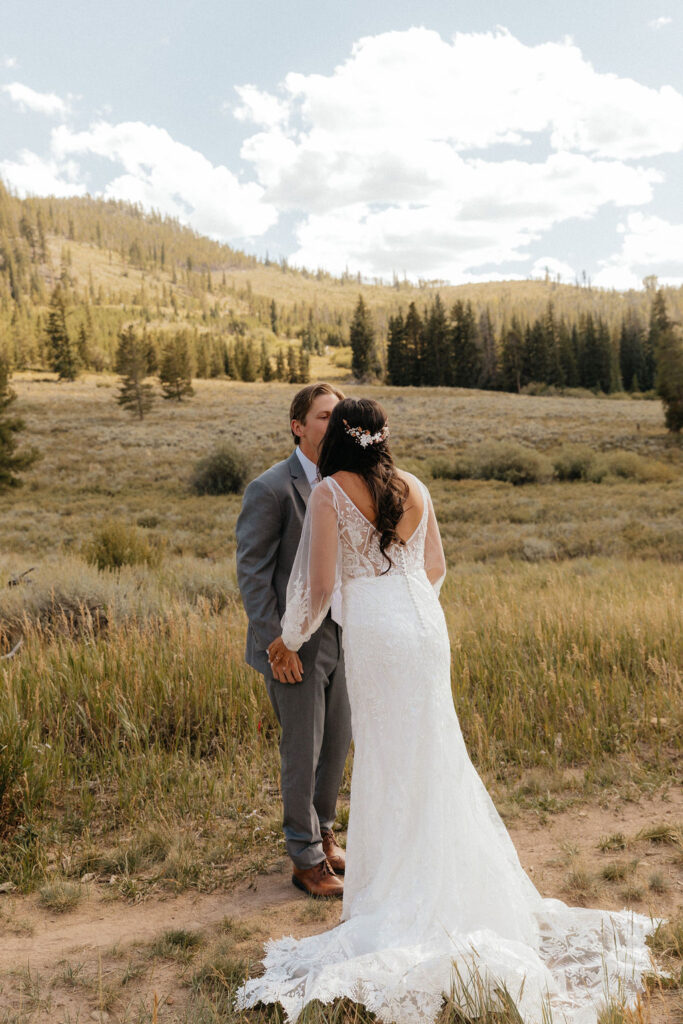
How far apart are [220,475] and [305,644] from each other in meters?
23.8

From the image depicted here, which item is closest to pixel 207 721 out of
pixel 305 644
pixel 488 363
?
pixel 305 644

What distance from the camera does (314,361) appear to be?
393 ft

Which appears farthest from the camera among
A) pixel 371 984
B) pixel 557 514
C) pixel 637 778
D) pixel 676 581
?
pixel 557 514

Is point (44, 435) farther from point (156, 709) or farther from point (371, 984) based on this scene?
point (371, 984)

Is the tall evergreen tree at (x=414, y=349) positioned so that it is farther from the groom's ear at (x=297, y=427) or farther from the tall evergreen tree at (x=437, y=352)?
the groom's ear at (x=297, y=427)

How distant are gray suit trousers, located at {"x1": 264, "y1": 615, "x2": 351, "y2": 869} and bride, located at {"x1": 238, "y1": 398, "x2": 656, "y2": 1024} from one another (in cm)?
41

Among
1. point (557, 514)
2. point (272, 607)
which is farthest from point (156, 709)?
point (557, 514)

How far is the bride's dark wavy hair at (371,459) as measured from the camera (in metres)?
2.76

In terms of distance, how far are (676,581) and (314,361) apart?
Answer: 114m

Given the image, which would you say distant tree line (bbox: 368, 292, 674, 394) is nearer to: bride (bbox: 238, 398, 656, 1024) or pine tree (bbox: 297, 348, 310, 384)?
pine tree (bbox: 297, 348, 310, 384)

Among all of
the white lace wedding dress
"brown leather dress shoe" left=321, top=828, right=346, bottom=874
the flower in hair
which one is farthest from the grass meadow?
the flower in hair

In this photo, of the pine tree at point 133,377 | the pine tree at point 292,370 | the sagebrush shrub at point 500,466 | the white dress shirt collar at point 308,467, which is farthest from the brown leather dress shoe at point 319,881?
the pine tree at point 292,370

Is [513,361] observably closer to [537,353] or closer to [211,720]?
[537,353]

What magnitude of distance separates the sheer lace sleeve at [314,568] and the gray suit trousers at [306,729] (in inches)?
15.9
